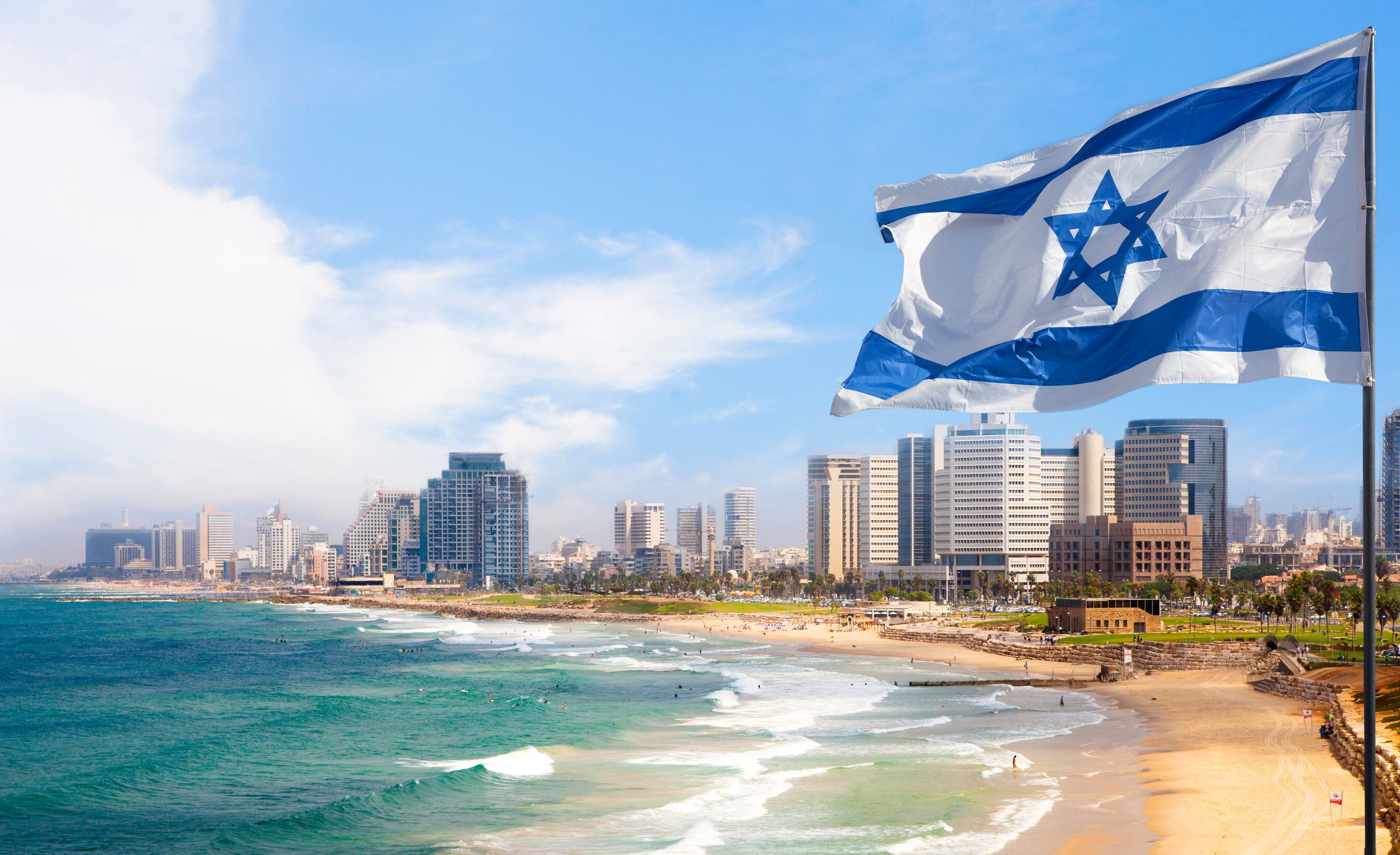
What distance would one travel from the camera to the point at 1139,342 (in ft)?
28.8

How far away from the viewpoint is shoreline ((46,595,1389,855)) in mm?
29375

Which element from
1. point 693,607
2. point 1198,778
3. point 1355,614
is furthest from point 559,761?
point 693,607

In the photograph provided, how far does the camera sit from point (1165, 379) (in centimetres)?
824

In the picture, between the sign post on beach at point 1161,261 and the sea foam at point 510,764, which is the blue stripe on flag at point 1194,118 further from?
the sea foam at point 510,764

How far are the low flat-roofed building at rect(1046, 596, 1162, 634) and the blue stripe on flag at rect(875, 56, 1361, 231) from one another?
92.4 metres

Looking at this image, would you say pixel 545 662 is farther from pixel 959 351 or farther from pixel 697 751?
pixel 959 351

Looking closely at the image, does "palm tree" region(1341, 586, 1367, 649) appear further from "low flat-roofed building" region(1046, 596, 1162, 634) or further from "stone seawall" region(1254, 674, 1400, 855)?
"low flat-roofed building" region(1046, 596, 1162, 634)

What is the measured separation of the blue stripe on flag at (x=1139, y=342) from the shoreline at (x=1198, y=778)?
23.6 m

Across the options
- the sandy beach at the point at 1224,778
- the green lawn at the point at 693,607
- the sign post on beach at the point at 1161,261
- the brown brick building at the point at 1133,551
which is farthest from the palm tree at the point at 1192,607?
the sign post on beach at the point at 1161,261

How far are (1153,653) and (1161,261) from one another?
7458cm

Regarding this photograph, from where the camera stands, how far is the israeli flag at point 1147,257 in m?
7.80

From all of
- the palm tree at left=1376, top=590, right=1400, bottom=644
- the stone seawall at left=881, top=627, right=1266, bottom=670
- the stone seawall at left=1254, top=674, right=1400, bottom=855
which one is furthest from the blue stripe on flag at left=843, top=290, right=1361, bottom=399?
the palm tree at left=1376, top=590, right=1400, bottom=644

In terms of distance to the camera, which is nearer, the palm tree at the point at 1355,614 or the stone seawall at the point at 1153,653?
the stone seawall at the point at 1153,653

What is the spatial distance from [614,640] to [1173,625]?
59293mm
